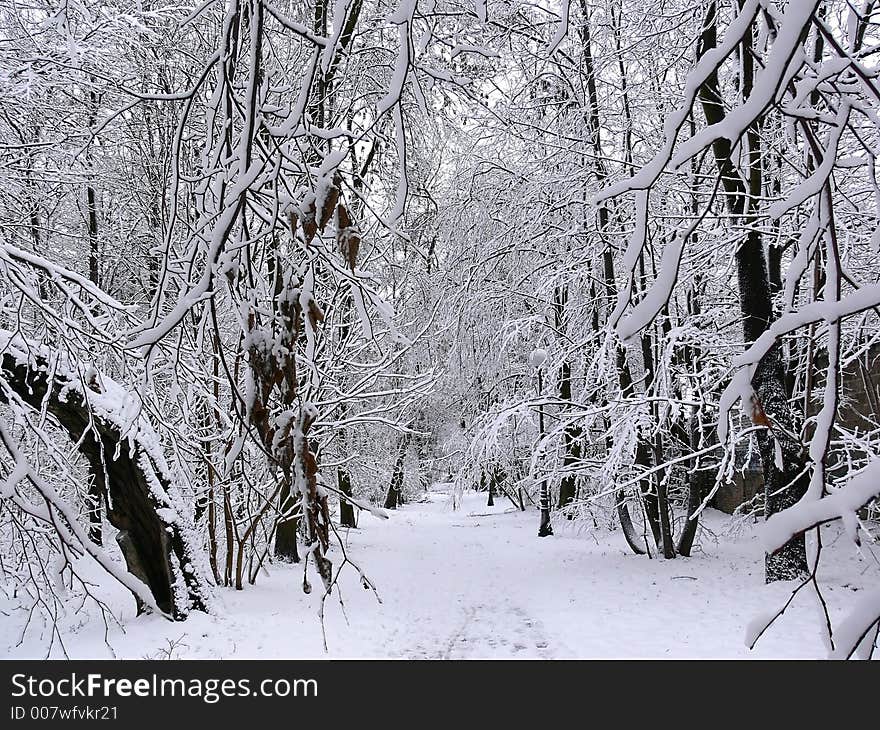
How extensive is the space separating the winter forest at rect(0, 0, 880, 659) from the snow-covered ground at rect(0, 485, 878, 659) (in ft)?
0.24

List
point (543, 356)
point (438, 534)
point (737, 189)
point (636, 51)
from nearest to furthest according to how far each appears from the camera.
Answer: point (737, 189) < point (636, 51) < point (543, 356) < point (438, 534)

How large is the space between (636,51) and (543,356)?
4.46 metres

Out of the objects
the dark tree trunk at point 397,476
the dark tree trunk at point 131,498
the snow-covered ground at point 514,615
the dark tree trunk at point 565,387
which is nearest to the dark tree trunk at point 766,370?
the snow-covered ground at point 514,615

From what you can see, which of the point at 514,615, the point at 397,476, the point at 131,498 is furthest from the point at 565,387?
the point at 397,476

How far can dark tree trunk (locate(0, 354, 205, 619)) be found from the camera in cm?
577

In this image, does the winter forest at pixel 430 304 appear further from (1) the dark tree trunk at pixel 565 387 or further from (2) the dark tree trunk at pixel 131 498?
(1) the dark tree trunk at pixel 565 387

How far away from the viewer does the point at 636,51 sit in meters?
8.55

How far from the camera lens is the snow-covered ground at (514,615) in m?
6.33

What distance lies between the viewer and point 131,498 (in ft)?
21.6

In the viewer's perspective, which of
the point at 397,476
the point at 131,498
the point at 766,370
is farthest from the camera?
the point at 397,476

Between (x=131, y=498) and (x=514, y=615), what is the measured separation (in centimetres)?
453

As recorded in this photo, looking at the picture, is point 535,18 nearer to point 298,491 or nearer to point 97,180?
point 97,180

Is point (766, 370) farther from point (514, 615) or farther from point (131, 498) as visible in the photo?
point (131, 498)
